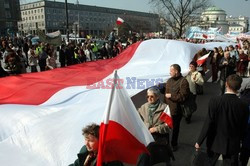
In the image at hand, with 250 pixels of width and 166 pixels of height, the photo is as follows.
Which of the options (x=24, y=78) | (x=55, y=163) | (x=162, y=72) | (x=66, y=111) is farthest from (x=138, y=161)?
(x=24, y=78)

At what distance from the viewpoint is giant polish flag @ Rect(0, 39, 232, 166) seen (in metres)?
2.73

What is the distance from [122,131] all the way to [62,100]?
141 centimetres

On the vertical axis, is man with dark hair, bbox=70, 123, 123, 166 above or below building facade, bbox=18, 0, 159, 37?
below

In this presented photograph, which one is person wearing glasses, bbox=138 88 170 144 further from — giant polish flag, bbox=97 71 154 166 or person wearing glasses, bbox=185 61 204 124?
person wearing glasses, bbox=185 61 204 124

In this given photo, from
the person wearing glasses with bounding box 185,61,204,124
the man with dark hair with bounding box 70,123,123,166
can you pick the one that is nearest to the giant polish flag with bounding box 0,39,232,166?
the person wearing glasses with bounding box 185,61,204,124

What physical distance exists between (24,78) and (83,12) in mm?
119706

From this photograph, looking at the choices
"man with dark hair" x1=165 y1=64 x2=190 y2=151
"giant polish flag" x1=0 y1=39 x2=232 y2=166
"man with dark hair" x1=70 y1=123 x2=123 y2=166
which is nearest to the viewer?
"man with dark hair" x1=70 y1=123 x2=123 y2=166

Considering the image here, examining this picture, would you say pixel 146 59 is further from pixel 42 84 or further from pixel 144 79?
pixel 42 84

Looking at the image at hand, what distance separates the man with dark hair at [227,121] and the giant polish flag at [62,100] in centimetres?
134

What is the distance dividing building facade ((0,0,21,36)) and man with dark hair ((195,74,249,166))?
79968 mm

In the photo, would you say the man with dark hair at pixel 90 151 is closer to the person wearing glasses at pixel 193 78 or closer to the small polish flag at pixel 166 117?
the small polish flag at pixel 166 117

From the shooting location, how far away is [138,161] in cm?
257

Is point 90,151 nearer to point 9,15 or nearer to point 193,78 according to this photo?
point 193,78

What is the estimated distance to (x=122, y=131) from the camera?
103 inches
